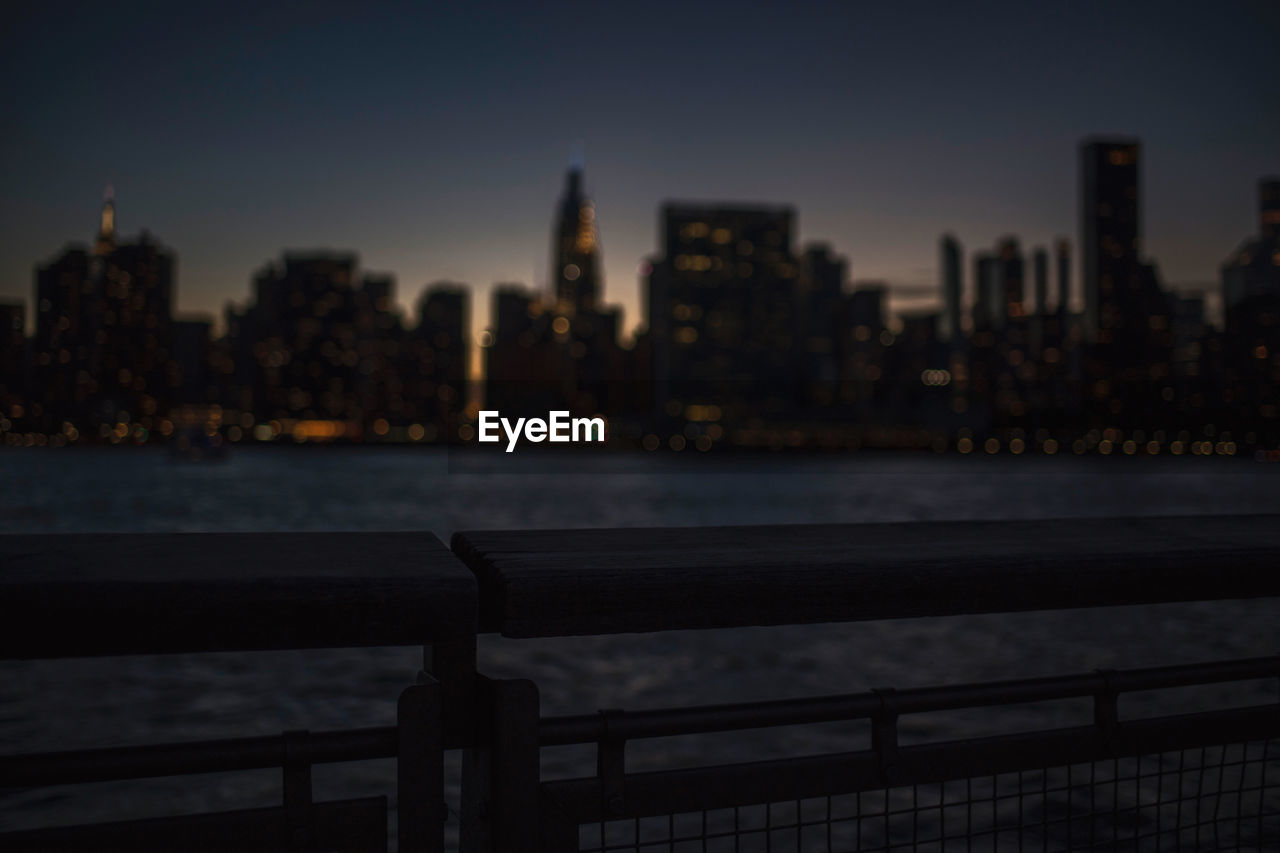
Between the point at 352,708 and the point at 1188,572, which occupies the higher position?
the point at 1188,572

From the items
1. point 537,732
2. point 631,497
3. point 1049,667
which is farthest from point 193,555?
point 631,497

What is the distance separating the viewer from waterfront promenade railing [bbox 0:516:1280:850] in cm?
159

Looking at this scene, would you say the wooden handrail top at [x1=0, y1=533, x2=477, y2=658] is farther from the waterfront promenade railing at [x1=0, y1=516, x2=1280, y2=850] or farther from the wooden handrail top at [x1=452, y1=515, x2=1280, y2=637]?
the wooden handrail top at [x1=452, y1=515, x2=1280, y2=637]

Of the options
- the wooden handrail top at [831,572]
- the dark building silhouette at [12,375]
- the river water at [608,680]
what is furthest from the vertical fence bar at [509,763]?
the dark building silhouette at [12,375]

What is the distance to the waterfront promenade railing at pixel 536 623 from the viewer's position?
159cm

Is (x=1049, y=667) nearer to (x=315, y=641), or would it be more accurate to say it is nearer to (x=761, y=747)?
(x=761, y=747)

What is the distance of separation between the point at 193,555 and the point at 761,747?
37.1 feet

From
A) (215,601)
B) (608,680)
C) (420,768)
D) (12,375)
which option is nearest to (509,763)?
(420,768)

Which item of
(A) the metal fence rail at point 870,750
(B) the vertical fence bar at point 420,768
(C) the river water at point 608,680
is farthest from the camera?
(C) the river water at point 608,680

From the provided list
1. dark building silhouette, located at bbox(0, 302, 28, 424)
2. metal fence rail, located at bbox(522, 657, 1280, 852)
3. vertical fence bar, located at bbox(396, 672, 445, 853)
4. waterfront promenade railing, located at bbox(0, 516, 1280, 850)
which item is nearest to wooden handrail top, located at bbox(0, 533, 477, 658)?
waterfront promenade railing, located at bbox(0, 516, 1280, 850)

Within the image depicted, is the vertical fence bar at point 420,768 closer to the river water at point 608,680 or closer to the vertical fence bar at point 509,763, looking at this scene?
the vertical fence bar at point 509,763

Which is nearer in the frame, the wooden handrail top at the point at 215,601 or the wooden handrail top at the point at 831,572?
the wooden handrail top at the point at 215,601

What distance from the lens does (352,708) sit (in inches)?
671

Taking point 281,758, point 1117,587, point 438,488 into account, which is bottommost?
point 438,488
